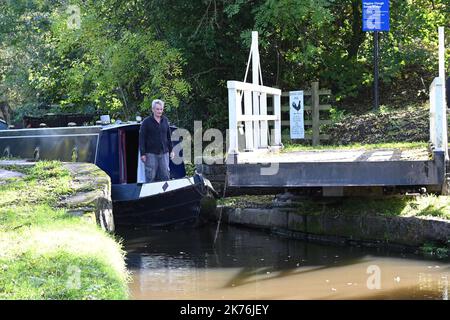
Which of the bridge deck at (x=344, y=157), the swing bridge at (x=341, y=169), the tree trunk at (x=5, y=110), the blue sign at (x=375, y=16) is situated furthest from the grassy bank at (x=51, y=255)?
the tree trunk at (x=5, y=110)

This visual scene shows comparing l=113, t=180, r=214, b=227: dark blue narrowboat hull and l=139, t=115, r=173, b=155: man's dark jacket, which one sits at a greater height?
l=139, t=115, r=173, b=155: man's dark jacket

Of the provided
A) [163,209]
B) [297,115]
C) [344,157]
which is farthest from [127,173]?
[344,157]

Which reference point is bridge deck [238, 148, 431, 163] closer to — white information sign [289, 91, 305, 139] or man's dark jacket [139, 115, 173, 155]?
man's dark jacket [139, 115, 173, 155]

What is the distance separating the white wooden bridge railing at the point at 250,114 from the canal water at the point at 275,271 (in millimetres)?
1519

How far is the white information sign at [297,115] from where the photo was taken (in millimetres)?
16578

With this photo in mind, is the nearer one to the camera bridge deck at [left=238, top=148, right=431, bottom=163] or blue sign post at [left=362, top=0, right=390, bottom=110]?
bridge deck at [left=238, top=148, right=431, bottom=163]

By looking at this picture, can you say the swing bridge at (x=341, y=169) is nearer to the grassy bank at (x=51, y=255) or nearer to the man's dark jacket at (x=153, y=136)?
the grassy bank at (x=51, y=255)

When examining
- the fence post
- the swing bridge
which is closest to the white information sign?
the fence post

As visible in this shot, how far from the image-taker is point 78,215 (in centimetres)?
756

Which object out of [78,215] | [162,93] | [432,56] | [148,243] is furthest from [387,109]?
[78,215]

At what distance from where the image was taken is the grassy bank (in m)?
5.21

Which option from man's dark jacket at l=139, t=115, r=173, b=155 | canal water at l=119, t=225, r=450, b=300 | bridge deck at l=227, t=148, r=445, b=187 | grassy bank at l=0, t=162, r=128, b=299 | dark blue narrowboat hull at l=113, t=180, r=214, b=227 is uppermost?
man's dark jacket at l=139, t=115, r=173, b=155

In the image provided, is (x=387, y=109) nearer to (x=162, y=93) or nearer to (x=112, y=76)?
(x=162, y=93)

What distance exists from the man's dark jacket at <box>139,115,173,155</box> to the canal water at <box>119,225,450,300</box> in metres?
1.54
